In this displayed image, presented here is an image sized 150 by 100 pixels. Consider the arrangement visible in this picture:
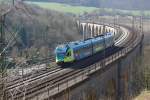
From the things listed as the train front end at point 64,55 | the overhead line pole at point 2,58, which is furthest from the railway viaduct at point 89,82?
the overhead line pole at point 2,58

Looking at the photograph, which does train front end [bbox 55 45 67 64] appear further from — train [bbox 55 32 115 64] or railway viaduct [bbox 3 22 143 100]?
railway viaduct [bbox 3 22 143 100]

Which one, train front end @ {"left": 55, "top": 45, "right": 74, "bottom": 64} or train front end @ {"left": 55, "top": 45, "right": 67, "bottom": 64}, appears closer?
train front end @ {"left": 55, "top": 45, "right": 74, "bottom": 64}

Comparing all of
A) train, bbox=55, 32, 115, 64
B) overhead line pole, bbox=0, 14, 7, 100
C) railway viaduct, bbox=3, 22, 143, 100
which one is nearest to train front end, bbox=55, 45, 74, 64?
train, bbox=55, 32, 115, 64

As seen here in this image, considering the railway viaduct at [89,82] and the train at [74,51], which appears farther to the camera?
the train at [74,51]

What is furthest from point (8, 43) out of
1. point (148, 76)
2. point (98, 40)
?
point (98, 40)

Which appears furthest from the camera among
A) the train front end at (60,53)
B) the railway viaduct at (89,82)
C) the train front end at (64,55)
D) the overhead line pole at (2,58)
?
the train front end at (60,53)

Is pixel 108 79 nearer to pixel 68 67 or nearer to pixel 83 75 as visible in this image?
pixel 68 67

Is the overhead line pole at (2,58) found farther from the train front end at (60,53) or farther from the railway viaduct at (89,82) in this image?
the train front end at (60,53)

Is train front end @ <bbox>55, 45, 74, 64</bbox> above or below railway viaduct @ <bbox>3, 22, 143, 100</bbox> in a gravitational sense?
above

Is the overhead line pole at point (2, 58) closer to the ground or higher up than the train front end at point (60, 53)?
higher up

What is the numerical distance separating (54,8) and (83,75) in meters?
112

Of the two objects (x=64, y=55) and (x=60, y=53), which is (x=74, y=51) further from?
(x=60, y=53)

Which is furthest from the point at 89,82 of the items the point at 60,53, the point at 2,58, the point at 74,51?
the point at 2,58

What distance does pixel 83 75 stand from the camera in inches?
1196
